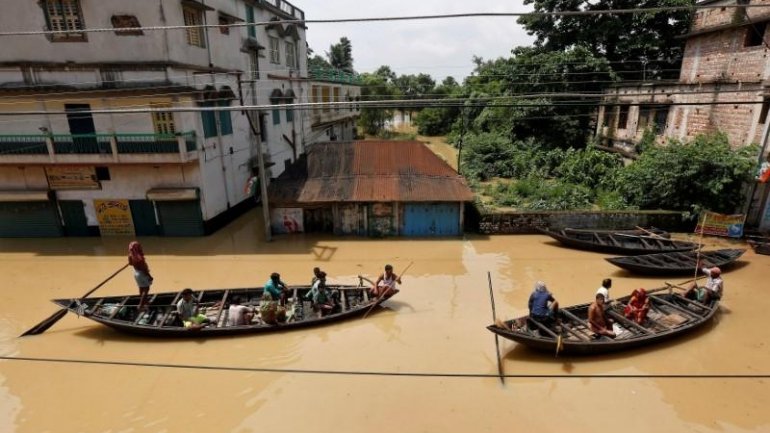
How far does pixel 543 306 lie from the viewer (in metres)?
10.2

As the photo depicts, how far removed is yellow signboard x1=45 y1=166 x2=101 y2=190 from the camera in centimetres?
1808

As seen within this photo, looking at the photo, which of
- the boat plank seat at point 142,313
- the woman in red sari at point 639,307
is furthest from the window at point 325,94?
the woman in red sari at point 639,307

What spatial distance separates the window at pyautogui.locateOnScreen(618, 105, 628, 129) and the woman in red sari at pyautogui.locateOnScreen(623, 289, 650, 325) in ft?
69.2

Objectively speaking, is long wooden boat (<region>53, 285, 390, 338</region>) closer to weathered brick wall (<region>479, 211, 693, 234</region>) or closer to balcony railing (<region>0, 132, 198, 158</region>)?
balcony railing (<region>0, 132, 198, 158</region>)

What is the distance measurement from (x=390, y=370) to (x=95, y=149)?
1546 cm

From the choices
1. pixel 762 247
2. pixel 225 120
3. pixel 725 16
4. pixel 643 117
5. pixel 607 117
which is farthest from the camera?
pixel 607 117

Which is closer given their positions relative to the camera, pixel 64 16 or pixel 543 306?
pixel 543 306

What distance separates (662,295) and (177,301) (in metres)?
14.3

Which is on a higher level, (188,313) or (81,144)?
(81,144)

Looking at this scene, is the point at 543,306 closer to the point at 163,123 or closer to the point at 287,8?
the point at 163,123

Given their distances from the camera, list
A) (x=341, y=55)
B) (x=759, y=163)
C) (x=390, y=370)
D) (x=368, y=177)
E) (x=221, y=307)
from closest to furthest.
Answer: (x=390, y=370) < (x=221, y=307) < (x=759, y=163) < (x=368, y=177) < (x=341, y=55)

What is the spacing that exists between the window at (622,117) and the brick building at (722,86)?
1.09 meters

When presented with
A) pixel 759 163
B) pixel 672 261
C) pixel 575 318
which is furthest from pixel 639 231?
pixel 575 318

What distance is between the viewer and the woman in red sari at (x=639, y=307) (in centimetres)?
1086
